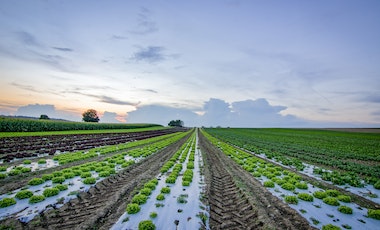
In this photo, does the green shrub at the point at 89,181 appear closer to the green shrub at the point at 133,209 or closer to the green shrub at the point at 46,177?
the green shrub at the point at 46,177

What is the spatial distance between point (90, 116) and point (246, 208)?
144 metres

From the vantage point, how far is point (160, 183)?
12.4 meters

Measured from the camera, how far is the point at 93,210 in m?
8.46

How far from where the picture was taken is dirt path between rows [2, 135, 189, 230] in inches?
283

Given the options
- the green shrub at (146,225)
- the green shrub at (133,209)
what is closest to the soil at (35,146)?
the green shrub at (133,209)

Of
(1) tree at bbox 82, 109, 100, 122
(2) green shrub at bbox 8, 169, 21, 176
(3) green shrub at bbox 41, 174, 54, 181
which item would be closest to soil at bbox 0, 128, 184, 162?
(2) green shrub at bbox 8, 169, 21, 176

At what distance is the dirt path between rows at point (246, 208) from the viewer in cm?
767

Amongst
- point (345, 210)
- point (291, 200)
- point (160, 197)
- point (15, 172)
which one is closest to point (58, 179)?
point (15, 172)

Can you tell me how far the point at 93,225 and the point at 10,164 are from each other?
47.7 feet

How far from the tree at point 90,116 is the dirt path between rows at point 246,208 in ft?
449

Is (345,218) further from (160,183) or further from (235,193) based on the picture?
(160,183)

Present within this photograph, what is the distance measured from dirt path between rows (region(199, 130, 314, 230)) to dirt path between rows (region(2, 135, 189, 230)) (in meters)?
4.60

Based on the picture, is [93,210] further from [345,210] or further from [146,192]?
[345,210]

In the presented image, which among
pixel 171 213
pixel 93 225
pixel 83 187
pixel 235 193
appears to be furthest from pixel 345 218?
pixel 83 187
